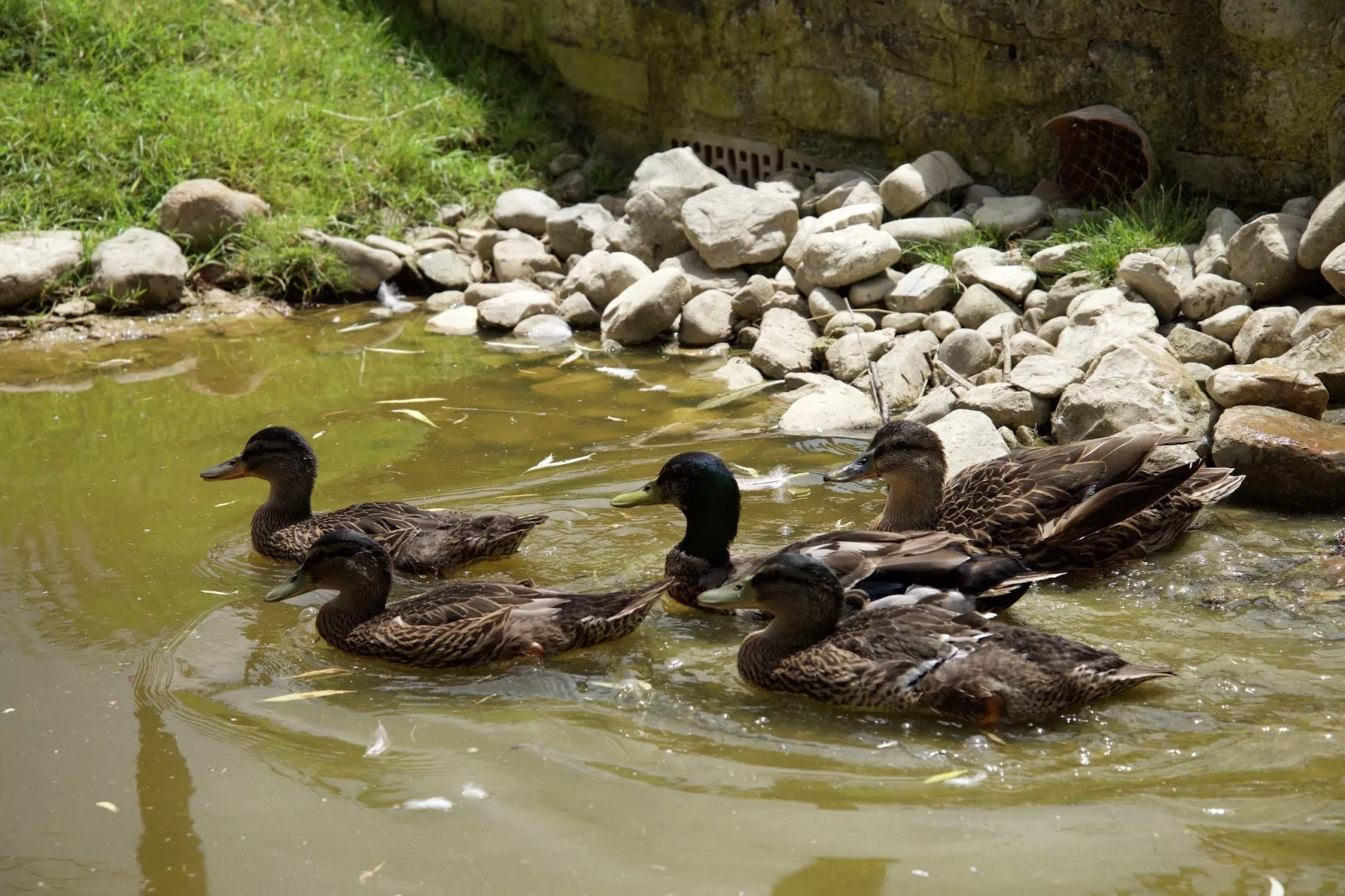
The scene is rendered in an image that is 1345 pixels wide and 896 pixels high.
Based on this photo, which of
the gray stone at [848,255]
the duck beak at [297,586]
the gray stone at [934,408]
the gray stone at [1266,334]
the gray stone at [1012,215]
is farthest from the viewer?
the gray stone at [1012,215]

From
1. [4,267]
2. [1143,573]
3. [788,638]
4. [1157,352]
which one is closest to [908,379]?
[1157,352]

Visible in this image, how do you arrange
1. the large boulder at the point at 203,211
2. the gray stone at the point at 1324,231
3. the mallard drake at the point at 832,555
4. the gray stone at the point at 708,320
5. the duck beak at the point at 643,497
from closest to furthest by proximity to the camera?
the mallard drake at the point at 832,555, the duck beak at the point at 643,497, the gray stone at the point at 1324,231, the gray stone at the point at 708,320, the large boulder at the point at 203,211

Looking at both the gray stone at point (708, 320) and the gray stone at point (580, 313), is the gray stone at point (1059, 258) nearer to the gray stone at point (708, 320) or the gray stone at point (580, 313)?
the gray stone at point (708, 320)

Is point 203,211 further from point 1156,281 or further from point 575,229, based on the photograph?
point 1156,281

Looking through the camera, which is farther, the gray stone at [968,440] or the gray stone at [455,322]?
the gray stone at [455,322]

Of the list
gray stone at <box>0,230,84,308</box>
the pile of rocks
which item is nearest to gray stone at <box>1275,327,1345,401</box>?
the pile of rocks

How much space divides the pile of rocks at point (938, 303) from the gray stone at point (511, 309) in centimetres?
2

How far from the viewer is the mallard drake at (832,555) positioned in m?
4.98

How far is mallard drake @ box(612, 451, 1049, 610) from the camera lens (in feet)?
16.3

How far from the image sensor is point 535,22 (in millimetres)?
13078

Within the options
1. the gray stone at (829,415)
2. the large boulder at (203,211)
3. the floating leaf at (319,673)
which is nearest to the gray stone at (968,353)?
the gray stone at (829,415)

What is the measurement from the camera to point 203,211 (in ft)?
34.8

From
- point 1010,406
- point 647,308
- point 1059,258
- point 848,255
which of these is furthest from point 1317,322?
point 647,308

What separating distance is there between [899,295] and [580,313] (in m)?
2.44
